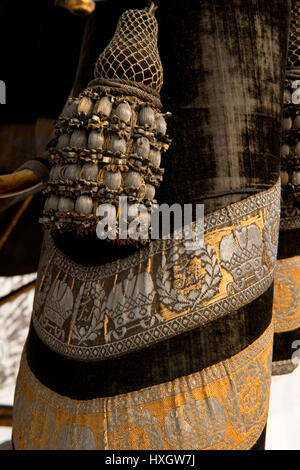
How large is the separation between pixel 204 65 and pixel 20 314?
1250mm

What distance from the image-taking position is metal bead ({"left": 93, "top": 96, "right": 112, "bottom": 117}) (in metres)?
0.61

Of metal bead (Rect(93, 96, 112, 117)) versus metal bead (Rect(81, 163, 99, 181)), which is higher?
metal bead (Rect(93, 96, 112, 117))

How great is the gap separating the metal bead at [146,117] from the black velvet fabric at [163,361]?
13.8 inches

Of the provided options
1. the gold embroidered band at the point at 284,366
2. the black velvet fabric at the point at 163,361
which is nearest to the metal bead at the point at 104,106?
the black velvet fabric at the point at 163,361

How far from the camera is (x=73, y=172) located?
2.04 feet

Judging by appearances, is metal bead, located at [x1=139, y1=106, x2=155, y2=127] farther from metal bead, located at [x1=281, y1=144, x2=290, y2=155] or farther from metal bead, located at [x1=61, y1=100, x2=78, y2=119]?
metal bead, located at [x1=281, y1=144, x2=290, y2=155]

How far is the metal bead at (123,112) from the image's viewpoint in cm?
61

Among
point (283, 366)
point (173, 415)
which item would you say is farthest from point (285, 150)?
point (283, 366)

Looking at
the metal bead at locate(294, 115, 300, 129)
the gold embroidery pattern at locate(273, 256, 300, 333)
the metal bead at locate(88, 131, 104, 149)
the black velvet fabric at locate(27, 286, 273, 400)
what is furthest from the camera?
the gold embroidery pattern at locate(273, 256, 300, 333)

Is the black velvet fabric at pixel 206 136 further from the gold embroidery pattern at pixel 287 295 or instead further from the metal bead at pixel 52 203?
the gold embroidery pattern at pixel 287 295

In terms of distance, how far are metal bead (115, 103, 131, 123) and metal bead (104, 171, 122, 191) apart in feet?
0.26

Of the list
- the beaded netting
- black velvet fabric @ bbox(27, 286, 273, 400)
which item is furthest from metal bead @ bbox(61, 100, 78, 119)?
the beaded netting

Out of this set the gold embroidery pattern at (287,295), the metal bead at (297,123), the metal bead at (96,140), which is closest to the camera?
the metal bead at (96,140)

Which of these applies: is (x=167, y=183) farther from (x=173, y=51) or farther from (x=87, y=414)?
(x=87, y=414)
